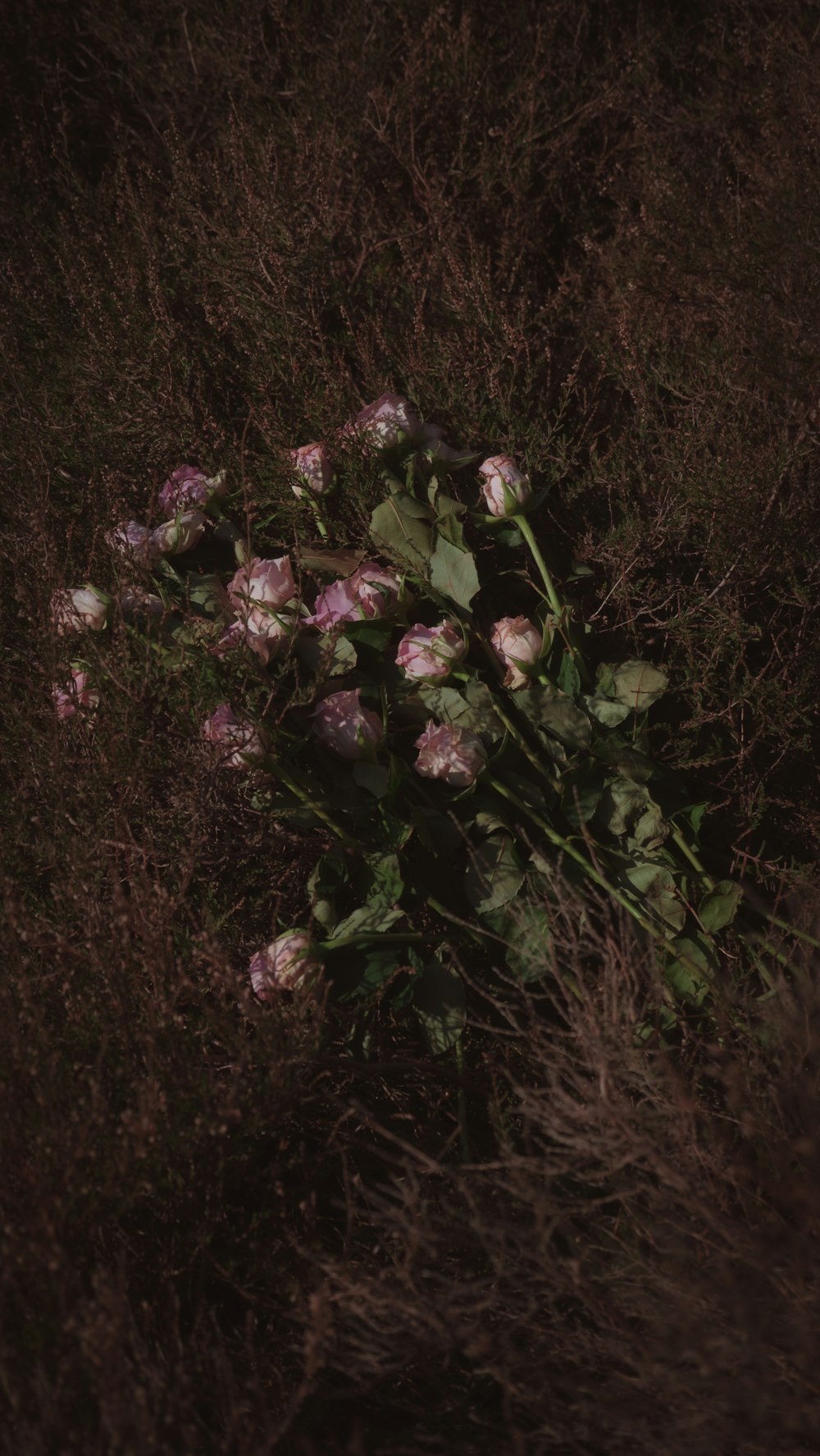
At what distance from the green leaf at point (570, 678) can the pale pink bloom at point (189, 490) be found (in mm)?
522

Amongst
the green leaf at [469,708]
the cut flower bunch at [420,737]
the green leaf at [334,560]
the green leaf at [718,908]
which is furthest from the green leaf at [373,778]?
the green leaf at [718,908]

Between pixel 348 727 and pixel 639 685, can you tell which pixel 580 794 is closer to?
pixel 639 685

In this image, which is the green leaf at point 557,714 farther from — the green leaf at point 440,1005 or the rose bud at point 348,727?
the green leaf at point 440,1005

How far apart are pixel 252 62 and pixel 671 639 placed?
1.72 metres

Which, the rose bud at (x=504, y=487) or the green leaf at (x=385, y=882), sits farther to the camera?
the rose bud at (x=504, y=487)

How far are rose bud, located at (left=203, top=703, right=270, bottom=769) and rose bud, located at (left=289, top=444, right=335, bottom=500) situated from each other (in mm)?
388

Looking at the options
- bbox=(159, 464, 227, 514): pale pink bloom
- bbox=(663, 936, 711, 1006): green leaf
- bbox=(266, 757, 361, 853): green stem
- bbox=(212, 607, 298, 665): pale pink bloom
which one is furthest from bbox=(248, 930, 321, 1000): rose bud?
bbox=(159, 464, 227, 514): pale pink bloom

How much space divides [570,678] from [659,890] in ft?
0.94

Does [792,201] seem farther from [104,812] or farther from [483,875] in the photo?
[104,812]

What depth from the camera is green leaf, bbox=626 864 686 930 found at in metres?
Answer: 1.37

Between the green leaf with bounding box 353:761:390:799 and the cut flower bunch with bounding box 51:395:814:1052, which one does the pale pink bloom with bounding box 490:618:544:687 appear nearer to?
the cut flower bunch with bounding box 51:395:814:1052

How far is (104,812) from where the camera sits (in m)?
1.39

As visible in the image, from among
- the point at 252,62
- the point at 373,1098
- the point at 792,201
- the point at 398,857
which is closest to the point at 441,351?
the point at 792,201

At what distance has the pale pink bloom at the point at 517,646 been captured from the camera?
1.38 meters
